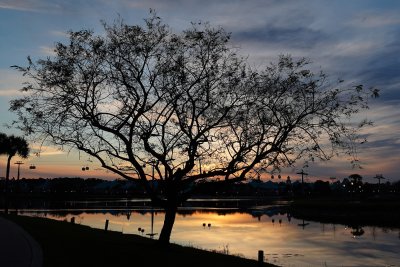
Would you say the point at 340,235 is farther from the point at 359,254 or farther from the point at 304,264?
the point at 304,264

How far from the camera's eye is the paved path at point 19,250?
1451 cm

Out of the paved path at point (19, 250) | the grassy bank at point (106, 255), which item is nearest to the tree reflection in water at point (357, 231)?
the grassy bank at point (106, 255)

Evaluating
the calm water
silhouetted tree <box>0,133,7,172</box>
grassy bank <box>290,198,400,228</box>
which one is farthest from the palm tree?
grassy bank <box>290,198,400,228</box>

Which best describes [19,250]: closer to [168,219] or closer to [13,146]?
[168,219]

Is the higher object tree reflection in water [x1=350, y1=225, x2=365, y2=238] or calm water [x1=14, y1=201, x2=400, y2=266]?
tree reflection in water [x1=350, y1=225, x2=365, y2=238]

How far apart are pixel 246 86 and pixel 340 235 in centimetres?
3740

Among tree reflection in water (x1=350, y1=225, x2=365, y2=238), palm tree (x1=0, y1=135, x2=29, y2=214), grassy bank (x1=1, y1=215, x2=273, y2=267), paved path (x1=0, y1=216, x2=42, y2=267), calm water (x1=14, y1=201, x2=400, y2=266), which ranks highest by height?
palm tree (x1=0, y1=135, x2=29, y2=214)

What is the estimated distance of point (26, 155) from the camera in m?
65.1

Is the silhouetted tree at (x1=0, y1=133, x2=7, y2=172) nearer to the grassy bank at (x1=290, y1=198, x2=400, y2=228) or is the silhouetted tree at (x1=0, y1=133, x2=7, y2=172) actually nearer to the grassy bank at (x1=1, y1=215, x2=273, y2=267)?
the grassy bank at (x1=1, y1=215, x2=273, y2=267)

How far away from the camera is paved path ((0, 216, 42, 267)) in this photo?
14.5 meters

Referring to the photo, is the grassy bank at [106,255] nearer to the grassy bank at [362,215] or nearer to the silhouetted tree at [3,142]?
the silhouetted tree at [3,142]

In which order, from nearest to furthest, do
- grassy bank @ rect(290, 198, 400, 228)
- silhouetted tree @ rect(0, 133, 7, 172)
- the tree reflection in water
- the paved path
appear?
1. the paved path
2. the tree reflection in water
3. silhouetted tree @ rect(0, 133, 7, 172)
4. grassy bank @ rect(290, 198, 400, 228)

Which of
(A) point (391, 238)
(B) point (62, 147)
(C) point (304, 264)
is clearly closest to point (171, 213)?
(B) point (62, 147)

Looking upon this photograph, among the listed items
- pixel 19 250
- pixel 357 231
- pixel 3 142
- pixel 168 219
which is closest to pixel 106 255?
pixel 19 250
